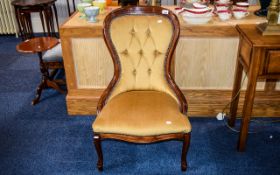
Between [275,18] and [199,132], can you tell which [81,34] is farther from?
[275,18]

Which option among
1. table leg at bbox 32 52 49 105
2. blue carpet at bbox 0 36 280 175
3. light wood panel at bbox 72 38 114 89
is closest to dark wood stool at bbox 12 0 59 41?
table leg at bbox 32 52 49 105

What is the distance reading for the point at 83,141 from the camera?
228 cm

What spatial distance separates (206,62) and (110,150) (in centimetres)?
99

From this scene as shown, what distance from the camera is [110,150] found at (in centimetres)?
218

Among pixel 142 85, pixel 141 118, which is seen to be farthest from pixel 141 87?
pixel 141 118

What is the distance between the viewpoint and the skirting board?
96.7 inches

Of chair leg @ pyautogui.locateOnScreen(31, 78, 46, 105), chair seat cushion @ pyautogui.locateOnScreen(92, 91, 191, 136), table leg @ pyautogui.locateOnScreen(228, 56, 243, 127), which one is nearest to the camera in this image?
chair seat cushion @ pyautogui.locateOnScreen(92, 91, 191, 136)

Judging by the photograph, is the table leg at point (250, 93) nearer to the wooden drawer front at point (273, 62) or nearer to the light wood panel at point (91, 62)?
the wooden drawer front at point (273, 62)

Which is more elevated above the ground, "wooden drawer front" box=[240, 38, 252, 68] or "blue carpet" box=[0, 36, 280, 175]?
"wooden drawer front" box=[240, 38, 252, 68]

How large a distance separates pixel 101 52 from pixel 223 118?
3.65 ft

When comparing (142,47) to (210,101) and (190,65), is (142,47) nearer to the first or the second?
(190,65)

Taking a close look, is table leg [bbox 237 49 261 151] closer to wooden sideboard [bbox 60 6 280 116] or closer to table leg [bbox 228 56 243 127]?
table leg [bbox 228 56 243 127]

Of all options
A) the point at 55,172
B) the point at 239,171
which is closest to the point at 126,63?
the point at 55,172

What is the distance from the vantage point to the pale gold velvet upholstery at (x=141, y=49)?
1.95m
